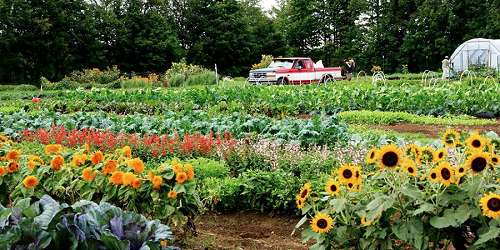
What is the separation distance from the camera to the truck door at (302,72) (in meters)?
28.4

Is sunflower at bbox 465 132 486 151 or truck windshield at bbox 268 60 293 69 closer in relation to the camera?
sunflower at bbox 465 132 486 151

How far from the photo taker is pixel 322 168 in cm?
680

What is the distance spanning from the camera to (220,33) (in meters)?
45.5

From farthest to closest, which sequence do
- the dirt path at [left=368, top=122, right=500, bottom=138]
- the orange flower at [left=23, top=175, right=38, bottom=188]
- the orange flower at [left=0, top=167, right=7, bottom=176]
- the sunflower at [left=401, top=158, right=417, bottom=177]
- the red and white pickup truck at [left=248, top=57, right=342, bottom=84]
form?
1. the red and white pickup truck at [left=248, top=57, right=342, bottom=84]
2. the dirt path at [left=368, top=122, right=500, bottom=138]
3. the orange flower at [left=0, top=167, right=7, bottom=176]
4. the orange flower at [left=23, top=175, right=38, bottom=188]
5. the sunflower at [left=401, top=158, right=417, bottom=177]

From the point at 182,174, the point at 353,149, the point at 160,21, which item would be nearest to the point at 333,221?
the point at 182,174

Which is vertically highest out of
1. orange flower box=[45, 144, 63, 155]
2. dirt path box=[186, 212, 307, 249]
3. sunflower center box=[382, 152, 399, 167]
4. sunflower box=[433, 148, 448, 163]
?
sunflower center box=[382, 152, 399, 167]

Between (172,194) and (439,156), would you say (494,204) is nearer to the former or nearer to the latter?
(439,156)

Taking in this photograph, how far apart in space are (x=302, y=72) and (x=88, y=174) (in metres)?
24.8

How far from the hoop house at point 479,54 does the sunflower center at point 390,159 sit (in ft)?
101

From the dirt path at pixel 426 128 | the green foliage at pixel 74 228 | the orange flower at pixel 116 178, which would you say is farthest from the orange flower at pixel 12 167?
the dirt path at pixel 426 128

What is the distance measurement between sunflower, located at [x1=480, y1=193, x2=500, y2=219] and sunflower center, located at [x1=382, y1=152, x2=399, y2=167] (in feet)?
1.43

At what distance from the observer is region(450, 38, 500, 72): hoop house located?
32.1 metres

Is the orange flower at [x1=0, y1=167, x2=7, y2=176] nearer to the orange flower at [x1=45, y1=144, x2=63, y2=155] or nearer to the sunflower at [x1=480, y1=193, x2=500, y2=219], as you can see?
the orange flower at [x1=45, y1=144, x2=63, y2=155]

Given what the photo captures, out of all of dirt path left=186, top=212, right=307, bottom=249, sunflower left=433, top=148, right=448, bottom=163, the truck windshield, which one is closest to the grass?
dirt path left=186, top=212, right=307, bottom=249
